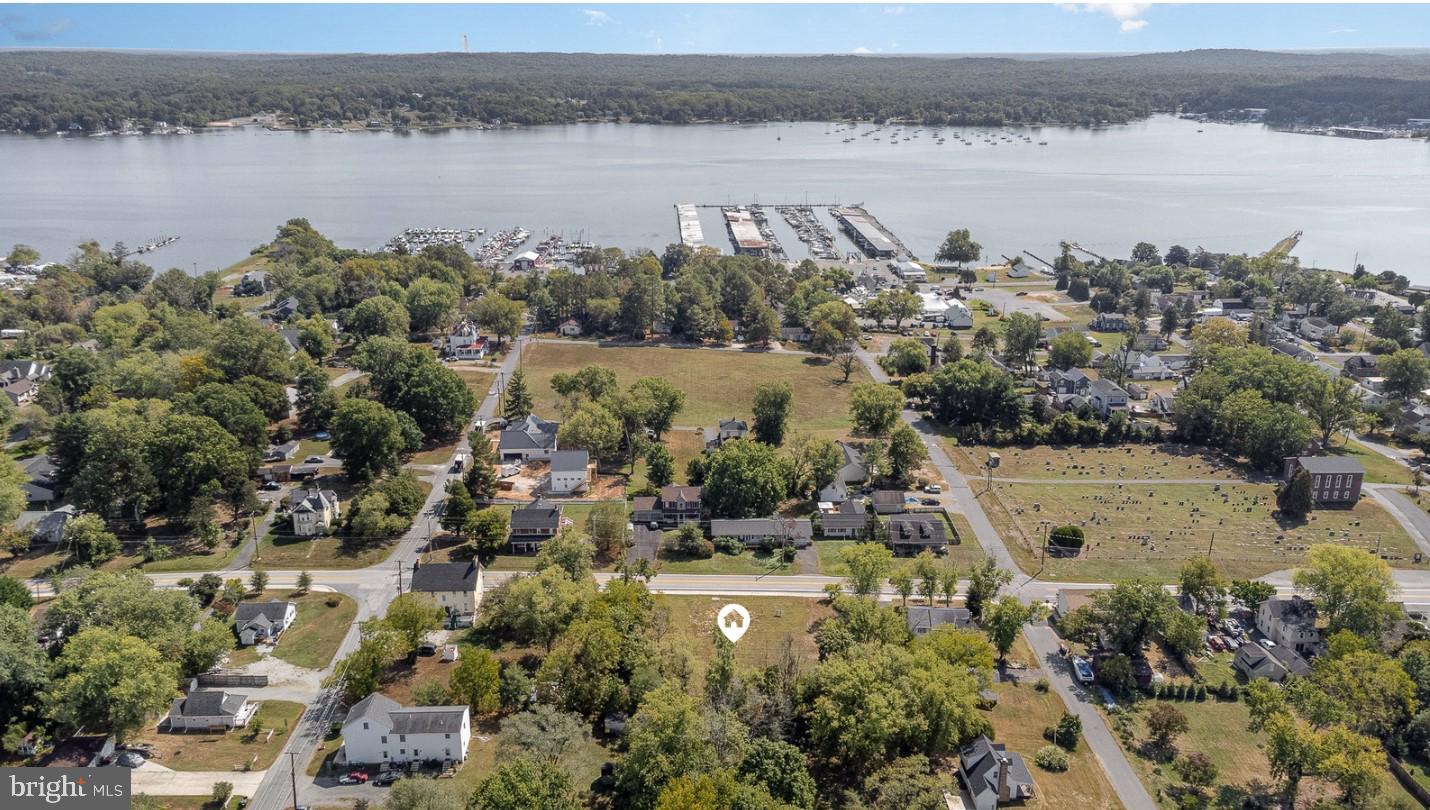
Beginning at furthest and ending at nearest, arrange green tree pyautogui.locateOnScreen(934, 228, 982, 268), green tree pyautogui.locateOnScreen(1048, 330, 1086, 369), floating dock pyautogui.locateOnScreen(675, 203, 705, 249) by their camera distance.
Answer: floating dock pyautogui.locateOnScreen(675, 203, 705, 249) < green tree pyautogui.locateOnScreen(934, 228, 982, 268) < green tree pyautogui.locateOnScreen(1048, 330, 1086, 369)

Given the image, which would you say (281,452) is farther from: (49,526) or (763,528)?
(763,528)

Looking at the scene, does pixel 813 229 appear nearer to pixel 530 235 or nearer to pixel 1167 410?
pixel 530 235

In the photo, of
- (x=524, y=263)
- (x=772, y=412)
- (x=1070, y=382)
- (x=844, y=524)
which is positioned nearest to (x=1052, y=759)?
(x=844, y=524)

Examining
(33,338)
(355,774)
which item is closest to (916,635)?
(355,774)

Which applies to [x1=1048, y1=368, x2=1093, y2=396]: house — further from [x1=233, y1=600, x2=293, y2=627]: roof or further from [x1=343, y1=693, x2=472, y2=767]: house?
[x1=233, y1=600, x2=293, y2=627]: roof

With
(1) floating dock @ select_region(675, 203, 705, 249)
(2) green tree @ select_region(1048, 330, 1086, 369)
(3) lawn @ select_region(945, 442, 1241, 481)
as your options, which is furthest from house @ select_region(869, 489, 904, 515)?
(1) floating dock @ select_region(675, 203, 705, 249)

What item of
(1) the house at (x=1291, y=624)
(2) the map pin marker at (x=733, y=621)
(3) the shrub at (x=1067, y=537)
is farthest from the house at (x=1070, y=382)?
(2) the map pin marker at (x=733, y=621)

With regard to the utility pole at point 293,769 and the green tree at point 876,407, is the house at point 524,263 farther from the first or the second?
the utility pole at point 293,769
